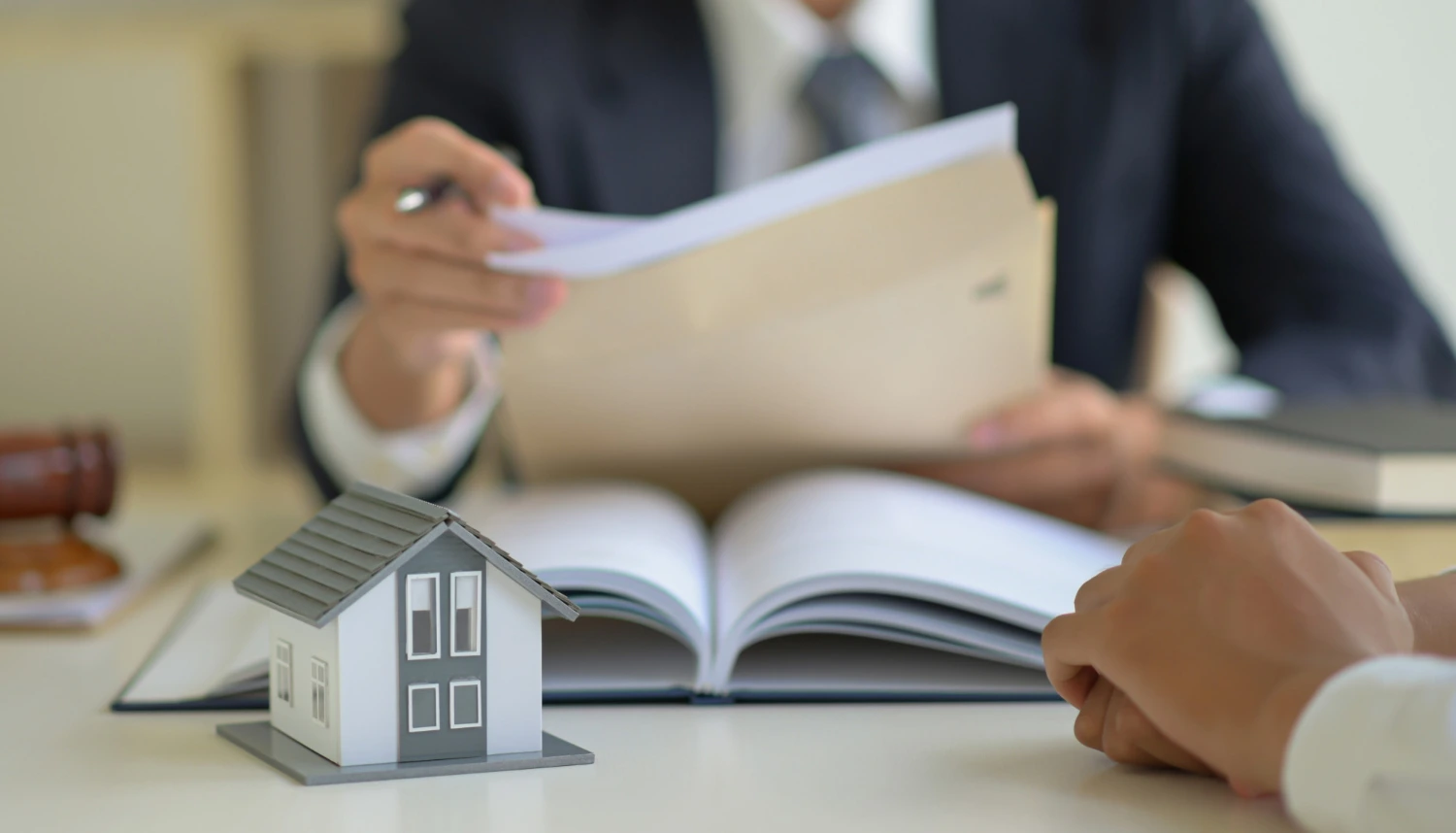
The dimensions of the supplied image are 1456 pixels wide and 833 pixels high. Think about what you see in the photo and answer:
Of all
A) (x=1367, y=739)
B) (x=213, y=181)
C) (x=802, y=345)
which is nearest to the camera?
(x=1367, y=739)

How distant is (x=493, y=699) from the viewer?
1.29 ft

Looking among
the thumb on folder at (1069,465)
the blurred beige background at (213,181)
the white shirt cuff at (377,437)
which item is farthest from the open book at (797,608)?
the blurred beige background at (213,181)

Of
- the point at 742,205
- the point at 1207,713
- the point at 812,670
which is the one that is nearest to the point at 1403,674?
the point at 1207,713

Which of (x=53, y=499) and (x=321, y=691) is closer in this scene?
(x=321, y=691)

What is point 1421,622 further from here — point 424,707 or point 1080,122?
point 1080,122

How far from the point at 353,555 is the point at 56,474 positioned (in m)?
0.37

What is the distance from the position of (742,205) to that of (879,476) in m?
0.19

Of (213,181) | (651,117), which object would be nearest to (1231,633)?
(651,117)

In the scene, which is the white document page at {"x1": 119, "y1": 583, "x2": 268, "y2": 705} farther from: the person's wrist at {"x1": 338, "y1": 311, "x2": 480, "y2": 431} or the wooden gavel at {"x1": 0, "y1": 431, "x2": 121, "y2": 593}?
the person's wrist at {"x1": 338, "y1": 311, "x2": 480, "y2": 431}

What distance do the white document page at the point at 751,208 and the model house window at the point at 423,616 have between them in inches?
9.2

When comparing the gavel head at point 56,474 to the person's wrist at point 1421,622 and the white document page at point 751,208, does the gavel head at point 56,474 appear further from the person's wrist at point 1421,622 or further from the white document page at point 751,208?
the person's wrist at point 1421,622

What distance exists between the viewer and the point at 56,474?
0.68 meters

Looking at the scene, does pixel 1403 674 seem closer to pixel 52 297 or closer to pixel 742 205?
pixel 742 205

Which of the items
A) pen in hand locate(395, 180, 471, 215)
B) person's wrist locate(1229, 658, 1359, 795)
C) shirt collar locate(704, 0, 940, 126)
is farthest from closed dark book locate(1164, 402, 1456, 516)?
shirt collar locate(704, 0, 940, 126)
